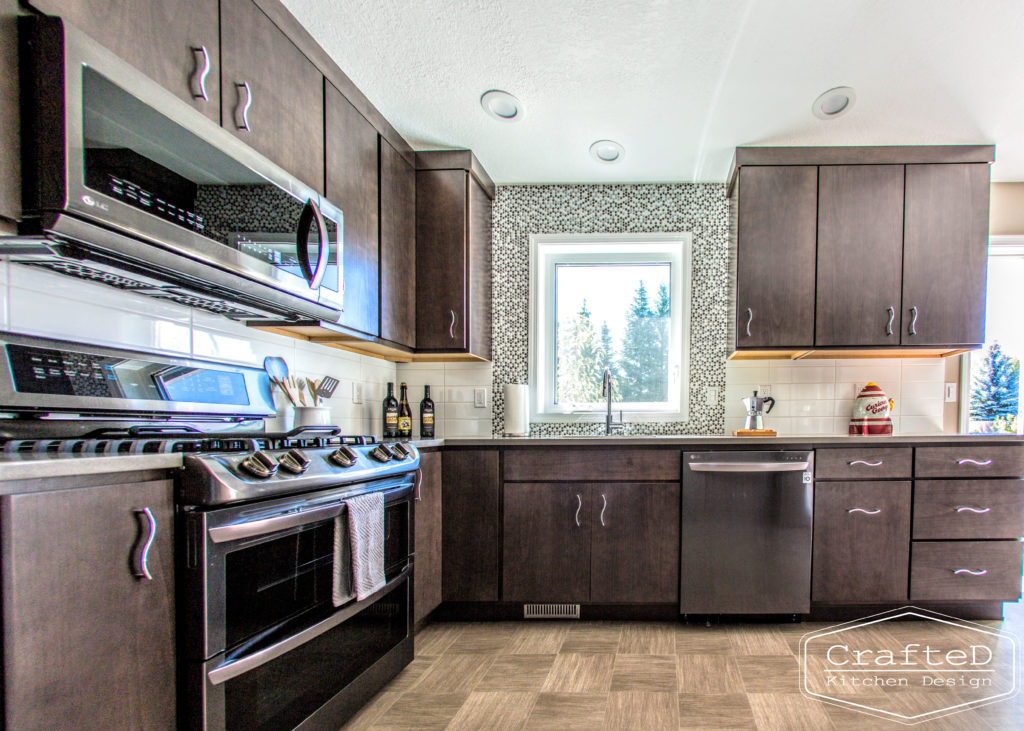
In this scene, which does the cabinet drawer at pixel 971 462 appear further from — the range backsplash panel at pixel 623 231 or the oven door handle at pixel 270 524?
the oven door handle at pixel 270 524

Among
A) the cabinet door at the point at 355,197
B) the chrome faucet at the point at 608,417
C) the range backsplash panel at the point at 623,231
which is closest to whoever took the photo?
the cabinet door at the point at 355,197

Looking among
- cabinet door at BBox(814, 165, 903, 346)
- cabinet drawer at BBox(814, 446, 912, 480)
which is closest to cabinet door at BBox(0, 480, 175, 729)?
cabinet drawer at BBox(814, 446, 912, 480)

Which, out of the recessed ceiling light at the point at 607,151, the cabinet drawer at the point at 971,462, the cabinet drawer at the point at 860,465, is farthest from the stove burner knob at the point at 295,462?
the cabinet drawer at the point at 971,462

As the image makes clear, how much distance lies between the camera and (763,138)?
9.45 feet

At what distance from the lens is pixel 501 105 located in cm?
258

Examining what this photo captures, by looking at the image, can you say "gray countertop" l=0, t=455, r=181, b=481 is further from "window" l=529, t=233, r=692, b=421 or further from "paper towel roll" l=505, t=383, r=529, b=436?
"window" l=529, t=233, r=692, b=421

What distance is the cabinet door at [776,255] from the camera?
2965mm

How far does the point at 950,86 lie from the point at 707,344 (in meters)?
1.53

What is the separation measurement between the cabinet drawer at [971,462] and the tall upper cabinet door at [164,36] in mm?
3081

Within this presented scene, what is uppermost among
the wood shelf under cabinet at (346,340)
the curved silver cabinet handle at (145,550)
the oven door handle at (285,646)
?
the wood shelf under cabinet at (346,340)

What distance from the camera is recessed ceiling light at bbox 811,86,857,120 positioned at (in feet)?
8.13

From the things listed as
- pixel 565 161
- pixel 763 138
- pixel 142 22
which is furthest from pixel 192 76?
pixel 763 138

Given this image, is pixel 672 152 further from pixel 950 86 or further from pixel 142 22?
pixel 142 22

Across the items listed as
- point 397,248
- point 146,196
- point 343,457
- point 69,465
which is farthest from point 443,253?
point 69,465
